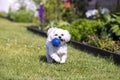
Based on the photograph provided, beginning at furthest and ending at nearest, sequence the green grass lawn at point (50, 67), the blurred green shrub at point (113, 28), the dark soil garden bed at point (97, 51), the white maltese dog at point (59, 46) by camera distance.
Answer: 1. the blurred green shrub at point (113, 28)
2. the dark soil garden bed at point (97, 51)
3. the white maltese dog at point (59, 46)
4. the green grass lawn at point (50, 67)

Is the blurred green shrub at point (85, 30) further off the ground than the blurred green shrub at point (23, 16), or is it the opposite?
the blurred green shrub at point (85, 30)

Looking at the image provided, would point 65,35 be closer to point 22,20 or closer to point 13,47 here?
point 13,47

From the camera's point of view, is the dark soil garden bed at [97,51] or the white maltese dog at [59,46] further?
the dark soil garden bed at [97,51]

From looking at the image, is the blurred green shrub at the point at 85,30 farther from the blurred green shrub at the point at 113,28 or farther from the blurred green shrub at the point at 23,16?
the blurred green shrub at the point at 23,16

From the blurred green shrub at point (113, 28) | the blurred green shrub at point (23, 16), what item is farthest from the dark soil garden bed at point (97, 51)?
the blurred green shrub at point (23, 16)

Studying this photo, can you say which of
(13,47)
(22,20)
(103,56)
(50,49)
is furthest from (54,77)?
(22,20)

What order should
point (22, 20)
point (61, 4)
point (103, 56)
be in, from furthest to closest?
point (22, 20)
point (61, 4)
point (103, 56)

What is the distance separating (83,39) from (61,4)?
7574 millimetres

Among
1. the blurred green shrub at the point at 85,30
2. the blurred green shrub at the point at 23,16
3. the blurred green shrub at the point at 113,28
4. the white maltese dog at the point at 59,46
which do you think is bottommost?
the blurred green shrub at the point at 23,16

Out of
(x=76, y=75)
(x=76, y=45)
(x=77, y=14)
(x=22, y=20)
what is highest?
(x=76, y=75)

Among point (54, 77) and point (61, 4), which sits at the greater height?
point (54, 77)

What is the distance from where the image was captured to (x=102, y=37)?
1227cm

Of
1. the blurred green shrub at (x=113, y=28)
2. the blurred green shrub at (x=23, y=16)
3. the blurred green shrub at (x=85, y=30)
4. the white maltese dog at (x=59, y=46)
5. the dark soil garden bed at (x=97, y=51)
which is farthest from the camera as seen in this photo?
the blurred green shrub at (x=23, y=16)

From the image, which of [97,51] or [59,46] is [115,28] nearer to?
[97,51]
